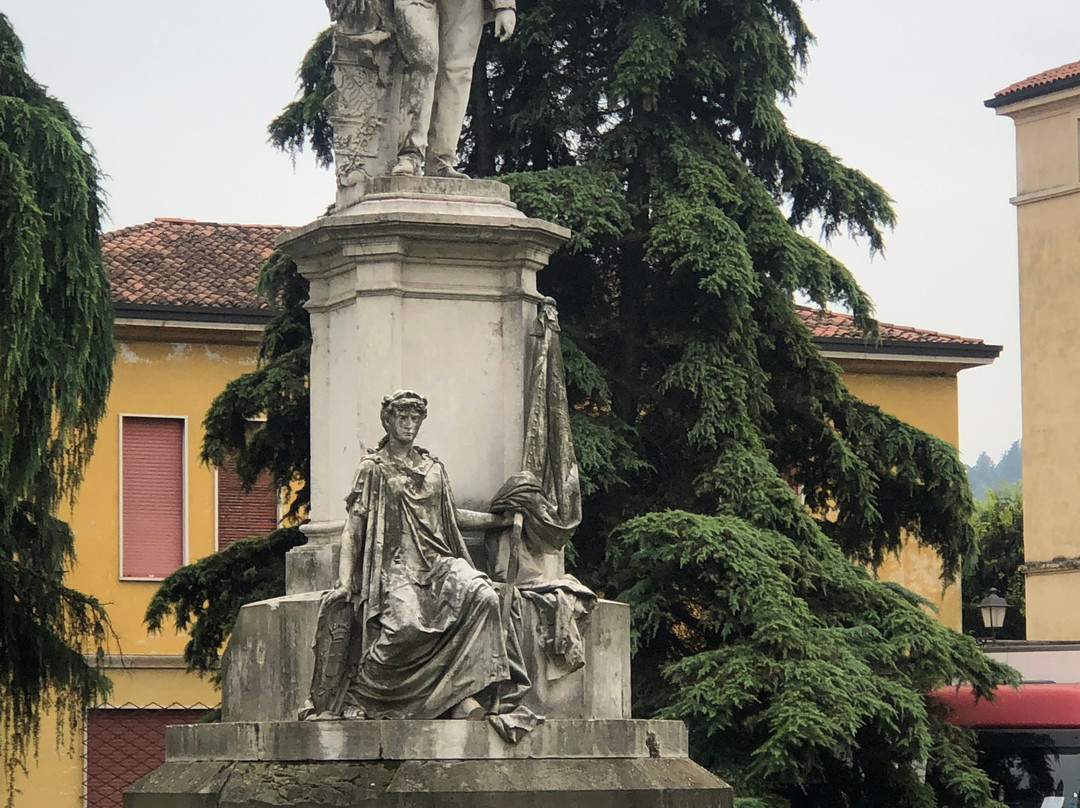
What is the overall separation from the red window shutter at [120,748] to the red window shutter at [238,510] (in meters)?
2.29

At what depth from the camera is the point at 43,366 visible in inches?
736

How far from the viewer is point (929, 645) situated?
21.5 m

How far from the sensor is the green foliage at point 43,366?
1834 cm

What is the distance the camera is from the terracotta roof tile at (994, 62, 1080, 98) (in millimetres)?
45156

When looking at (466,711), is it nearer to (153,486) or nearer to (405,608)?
(405,608)

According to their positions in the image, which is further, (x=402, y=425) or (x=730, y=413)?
(x=730, y=413)

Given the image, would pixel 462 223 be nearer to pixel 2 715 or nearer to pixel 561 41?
pixel 2 715

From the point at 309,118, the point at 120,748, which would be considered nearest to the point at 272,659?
the point at 309,118

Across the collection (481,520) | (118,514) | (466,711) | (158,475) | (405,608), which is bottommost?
(466,711)

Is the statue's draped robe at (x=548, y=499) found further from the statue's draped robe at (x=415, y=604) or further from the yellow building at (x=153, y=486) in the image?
the yellow building at (x=153, y=486)

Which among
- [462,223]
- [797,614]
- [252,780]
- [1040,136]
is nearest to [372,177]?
[462,223]

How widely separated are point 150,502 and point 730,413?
1091 cm

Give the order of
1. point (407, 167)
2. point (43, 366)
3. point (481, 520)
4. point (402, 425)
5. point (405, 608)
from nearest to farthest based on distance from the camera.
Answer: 1. point (405, 608)
2. point (402, 425)
3. point (481, 520)
4. point (407, 167)
5. point (43, 366)

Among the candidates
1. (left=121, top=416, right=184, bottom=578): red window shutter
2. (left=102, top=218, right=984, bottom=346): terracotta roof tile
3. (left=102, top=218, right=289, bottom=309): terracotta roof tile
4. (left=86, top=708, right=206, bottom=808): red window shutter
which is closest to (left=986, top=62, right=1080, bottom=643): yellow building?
(left=102, top=218, right=984, bottom=346): terracotta roof tile
